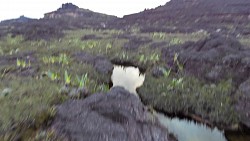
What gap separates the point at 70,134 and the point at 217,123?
5.48 metres

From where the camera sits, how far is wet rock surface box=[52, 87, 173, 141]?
24.1 feet

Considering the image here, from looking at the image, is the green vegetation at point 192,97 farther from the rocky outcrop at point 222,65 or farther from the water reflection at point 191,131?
the water reflection at point 191,131

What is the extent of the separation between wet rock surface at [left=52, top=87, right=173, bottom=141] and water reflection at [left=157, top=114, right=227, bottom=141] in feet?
4.13

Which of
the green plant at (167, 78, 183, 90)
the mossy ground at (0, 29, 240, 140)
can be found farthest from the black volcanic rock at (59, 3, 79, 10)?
the green plant at (167, 78, 183, 90)

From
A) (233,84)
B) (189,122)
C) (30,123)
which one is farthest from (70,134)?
(233,84)

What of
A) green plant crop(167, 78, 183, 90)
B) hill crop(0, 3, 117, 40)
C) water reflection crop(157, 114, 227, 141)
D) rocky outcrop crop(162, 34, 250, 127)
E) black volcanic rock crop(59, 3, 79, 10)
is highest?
black volcanic rock crop(59, 3, 79, 10)

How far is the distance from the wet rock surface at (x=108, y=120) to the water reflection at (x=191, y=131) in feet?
4.13

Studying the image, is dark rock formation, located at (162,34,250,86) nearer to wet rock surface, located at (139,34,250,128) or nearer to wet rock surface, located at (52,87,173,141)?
wet rock surface, located at (139,34,250,128)

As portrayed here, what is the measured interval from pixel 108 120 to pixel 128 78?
8623mm

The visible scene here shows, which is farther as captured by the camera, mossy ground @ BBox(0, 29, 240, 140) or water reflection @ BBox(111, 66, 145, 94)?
water reflection @ BBox(111, 66, 145, 94)

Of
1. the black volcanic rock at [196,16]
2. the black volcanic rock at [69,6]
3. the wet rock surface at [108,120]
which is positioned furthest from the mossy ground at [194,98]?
the black volcanic rock at [69,6]

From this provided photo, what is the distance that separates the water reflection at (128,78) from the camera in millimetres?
15197

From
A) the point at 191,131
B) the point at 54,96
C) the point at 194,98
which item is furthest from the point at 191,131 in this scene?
the point at 54,96

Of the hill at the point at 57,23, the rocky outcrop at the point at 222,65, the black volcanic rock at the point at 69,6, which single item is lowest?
the rocky outcrop at the point at 222,65
